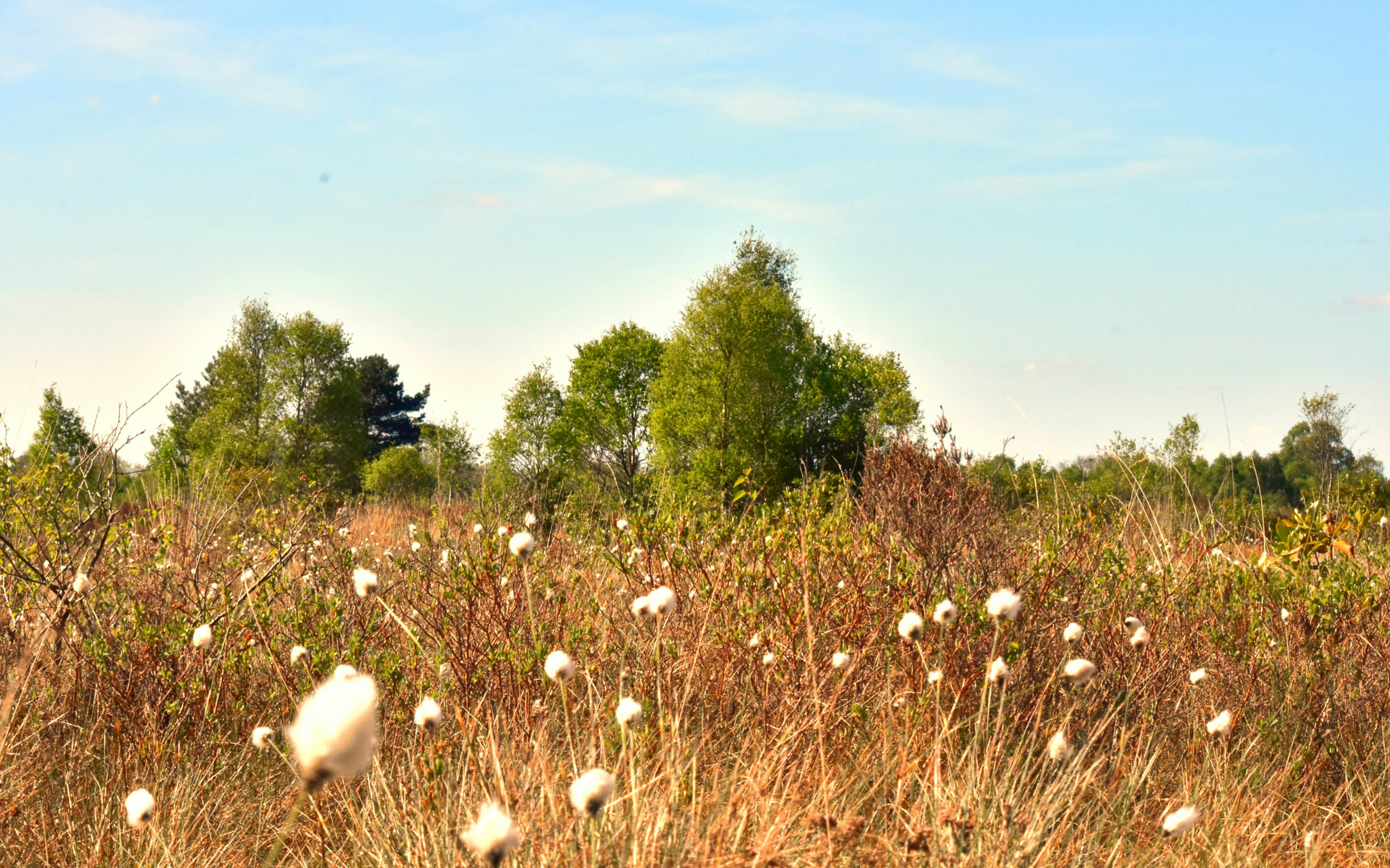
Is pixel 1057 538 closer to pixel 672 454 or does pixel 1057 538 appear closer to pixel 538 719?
pixel 538 719

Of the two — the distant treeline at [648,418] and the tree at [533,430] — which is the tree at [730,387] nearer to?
the distant treeline at [648,418]

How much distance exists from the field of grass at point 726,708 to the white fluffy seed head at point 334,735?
1407mm

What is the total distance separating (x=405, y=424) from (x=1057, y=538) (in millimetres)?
50162

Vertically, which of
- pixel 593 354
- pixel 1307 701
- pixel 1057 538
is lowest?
pixel 1307 701

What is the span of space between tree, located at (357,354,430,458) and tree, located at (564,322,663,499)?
21742 mm

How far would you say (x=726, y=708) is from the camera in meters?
4.05

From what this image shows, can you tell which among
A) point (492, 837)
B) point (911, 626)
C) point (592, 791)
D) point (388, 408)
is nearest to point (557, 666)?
point (592, 791)

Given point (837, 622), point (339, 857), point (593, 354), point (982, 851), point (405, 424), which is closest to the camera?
point (982, 851)

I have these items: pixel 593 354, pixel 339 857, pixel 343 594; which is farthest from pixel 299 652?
pixel 593 354

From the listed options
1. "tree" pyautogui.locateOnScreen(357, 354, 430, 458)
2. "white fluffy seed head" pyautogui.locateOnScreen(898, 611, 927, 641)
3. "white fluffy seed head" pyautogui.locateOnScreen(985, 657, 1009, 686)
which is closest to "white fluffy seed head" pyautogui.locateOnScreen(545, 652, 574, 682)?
"white fluffy seed head" pyautogui.locateOnScreen(898, 611, 927, 641)

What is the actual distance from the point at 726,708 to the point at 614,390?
28.4 m

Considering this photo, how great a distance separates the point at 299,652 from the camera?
3.63m

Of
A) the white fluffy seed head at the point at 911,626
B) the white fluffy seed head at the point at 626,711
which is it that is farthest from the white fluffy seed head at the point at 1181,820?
the white fluffy seed head at the point at 626,711

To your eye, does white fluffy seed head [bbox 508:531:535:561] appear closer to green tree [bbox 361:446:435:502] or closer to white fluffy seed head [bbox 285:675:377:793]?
white fluffy seed head [bbox 285:675:377:793]
